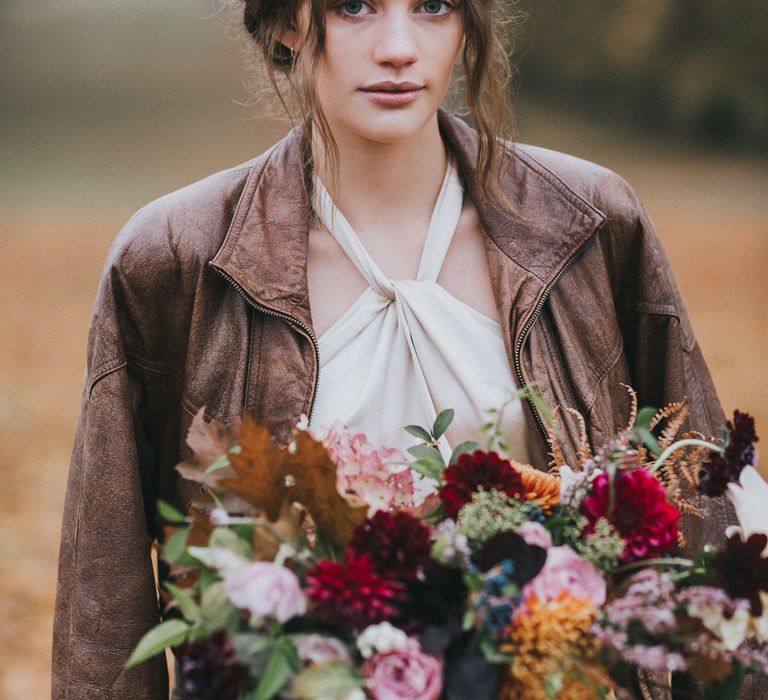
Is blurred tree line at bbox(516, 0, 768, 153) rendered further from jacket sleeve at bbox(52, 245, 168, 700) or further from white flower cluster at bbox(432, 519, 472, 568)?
white flower cluster at bbox(432, 519, 472, 568)

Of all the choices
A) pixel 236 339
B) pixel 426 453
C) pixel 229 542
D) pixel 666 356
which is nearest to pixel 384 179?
pixel 236 339

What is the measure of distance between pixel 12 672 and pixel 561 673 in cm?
353

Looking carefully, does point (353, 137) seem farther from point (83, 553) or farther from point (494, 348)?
point (83, 553)

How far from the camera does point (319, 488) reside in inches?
48.1

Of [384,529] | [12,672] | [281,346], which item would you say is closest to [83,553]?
[281,346]

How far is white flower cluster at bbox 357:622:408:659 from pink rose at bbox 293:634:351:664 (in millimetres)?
28

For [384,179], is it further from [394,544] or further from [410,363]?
[394,544]

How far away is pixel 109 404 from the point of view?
1.85 metres

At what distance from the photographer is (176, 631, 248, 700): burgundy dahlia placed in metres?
1.11

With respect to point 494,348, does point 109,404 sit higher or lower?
lower

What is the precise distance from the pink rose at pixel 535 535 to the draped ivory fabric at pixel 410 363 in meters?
0.56

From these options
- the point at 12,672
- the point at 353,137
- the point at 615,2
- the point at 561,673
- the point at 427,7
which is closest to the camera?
the point at 561,673

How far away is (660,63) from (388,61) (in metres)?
7.43

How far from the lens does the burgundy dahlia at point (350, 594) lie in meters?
1.10
